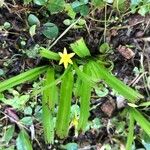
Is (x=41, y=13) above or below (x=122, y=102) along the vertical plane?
above

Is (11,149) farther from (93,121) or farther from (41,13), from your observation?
(41,13)

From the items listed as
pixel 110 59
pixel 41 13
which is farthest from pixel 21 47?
pixel 110 59

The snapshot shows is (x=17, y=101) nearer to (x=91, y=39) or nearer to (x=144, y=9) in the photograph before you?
(x=91, y=39)

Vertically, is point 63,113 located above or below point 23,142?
above

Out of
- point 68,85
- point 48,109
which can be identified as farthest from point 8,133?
point 68,85

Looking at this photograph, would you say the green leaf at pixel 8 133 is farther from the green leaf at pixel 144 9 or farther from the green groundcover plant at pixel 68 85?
the green leaf at pixel 144 9

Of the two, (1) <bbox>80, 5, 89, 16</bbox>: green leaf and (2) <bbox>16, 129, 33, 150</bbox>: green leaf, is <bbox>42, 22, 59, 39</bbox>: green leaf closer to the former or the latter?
(1) <bbox>80, 5, 89, 16</bbox>: green leaf
